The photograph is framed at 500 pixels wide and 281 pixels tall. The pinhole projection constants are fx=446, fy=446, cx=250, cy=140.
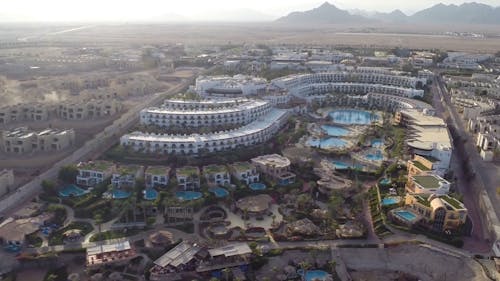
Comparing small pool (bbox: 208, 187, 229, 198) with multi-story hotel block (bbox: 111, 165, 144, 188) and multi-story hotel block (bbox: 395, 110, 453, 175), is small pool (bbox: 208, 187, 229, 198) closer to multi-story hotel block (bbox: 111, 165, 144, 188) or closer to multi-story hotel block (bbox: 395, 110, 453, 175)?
multi-story hotel block (bbox: 111, 165, 144, 188)

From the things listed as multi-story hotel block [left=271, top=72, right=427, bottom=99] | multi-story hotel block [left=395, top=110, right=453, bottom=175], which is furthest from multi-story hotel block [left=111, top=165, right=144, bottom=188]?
multi-story hotel block [left=271, top=72, right=427, bottom=99]

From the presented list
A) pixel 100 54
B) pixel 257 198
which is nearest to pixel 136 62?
pixel 100 54

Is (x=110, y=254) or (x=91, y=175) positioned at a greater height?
(x=91, y=175)

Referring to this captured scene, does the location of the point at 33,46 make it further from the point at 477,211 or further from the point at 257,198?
the point at 477,211

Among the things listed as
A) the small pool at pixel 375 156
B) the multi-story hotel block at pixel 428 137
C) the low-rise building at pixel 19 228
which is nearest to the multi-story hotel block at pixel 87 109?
the low-rise building at pixel 19 228

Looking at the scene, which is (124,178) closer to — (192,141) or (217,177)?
(217,177)

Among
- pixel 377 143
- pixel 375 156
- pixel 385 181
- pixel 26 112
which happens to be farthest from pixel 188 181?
pixel 26 112

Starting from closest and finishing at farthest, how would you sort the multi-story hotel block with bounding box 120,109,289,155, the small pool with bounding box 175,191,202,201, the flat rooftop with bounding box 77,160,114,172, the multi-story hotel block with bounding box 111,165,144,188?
the small pool with bounding box 175,191,202,201 < the multi-story hotel block with bounding box 111,165,144,188 < the flat rooftop with bounding box 77,160,114,172 < the multi-story hotel block with bounding box 120,109,289,155
